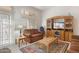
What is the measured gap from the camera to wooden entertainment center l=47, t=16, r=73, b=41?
6.51 feet

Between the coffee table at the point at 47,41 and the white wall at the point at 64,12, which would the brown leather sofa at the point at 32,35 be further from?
the white wall at the point at 64,12

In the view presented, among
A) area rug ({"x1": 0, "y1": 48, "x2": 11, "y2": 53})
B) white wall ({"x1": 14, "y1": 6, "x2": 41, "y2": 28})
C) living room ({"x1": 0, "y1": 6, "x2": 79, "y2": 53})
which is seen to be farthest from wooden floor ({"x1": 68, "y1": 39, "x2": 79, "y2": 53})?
area rug ({"x1": 0, "y1": 48, "x2": 11, "y2": 53})

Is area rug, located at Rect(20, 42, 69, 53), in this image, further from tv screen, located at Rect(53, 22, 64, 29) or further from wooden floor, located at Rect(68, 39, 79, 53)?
tv screen, located at Rect(53, 22, 64, 29)

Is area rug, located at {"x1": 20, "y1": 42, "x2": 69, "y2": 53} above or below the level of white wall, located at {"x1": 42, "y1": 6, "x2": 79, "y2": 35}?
below

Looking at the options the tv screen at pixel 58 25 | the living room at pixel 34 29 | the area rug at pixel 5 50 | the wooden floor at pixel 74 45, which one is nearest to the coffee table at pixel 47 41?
the living room at pixel 34 29

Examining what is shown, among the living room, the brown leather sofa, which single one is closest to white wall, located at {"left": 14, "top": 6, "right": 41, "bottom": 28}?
the living room

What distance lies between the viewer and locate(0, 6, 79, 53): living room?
1966 mm

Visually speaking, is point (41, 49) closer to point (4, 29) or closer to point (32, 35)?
point (32, 35)

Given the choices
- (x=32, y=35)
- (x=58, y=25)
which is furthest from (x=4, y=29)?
(x=58, y=25)

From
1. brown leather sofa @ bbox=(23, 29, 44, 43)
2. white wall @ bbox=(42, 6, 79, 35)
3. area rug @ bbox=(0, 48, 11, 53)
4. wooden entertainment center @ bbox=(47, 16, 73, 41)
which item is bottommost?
area rug @ bbox=(0, 48, 11, 53)
